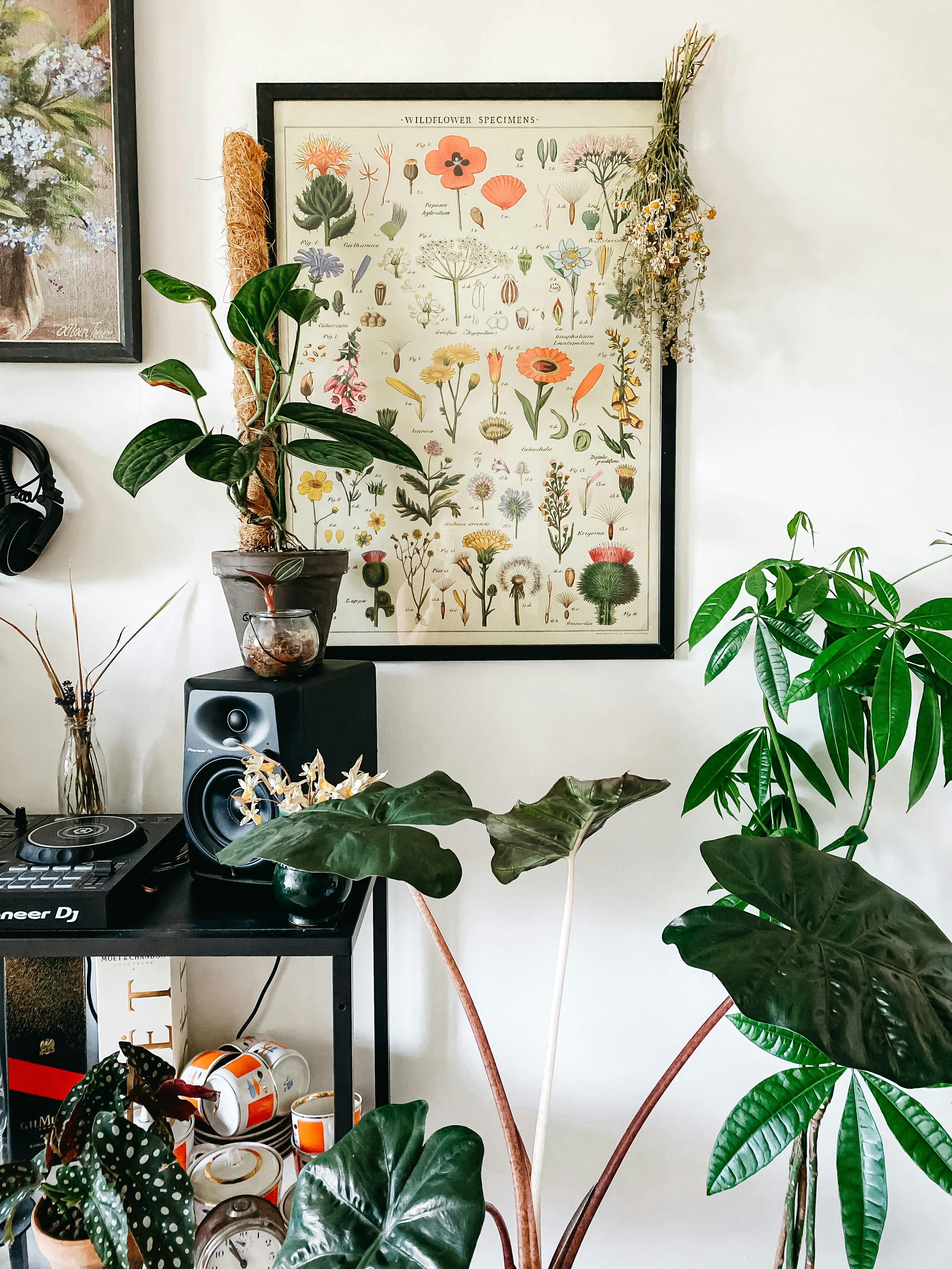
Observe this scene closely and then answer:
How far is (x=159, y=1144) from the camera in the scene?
0.90 metres

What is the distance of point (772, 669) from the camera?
3.90 ft

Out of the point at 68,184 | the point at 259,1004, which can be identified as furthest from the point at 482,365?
the point at 259,1004

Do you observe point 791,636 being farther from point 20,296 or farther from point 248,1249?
point 20,296

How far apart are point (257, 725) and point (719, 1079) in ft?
3.39

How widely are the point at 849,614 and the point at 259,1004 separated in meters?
1.14

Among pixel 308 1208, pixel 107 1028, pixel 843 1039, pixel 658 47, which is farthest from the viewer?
pixel 658 47

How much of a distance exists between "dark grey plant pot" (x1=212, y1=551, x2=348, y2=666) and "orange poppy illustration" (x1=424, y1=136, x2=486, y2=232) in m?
0.63

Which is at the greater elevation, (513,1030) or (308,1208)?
(308,1208)

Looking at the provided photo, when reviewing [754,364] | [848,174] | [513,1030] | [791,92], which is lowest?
[513,1030]

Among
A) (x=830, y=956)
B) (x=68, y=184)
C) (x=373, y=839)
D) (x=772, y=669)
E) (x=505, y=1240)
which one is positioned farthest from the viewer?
(x=68, y=184)

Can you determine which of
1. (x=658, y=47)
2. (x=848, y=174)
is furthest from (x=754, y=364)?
(x=658, y=47)

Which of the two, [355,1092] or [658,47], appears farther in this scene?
[355,1092]

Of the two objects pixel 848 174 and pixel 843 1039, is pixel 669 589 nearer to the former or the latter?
pixel 848 174

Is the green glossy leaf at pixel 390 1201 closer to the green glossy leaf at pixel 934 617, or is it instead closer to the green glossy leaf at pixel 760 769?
the green glossy leaf at pixel 760 769
